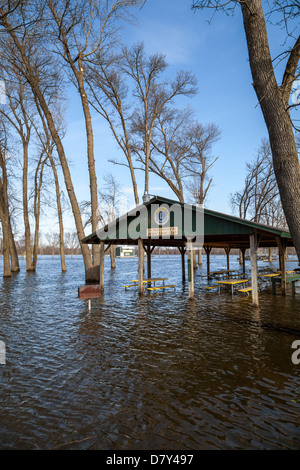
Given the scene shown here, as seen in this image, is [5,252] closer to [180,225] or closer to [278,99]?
[180,225]

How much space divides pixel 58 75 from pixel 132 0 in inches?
225

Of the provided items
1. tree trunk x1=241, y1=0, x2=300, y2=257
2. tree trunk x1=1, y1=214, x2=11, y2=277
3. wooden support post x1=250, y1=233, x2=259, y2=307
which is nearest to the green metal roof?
wooden support post x1=250, y1=233, x2=259, y2=307

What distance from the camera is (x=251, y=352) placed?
6.02 m

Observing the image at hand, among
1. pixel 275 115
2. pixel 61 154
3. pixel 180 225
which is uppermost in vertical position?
pixel 61 154

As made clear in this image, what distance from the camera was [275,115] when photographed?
17.0 ft

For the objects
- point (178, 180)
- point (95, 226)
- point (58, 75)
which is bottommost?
point (95, 226)

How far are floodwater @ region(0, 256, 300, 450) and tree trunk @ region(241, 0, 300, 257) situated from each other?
250 cm

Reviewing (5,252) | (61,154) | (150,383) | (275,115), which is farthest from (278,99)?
(5,252)

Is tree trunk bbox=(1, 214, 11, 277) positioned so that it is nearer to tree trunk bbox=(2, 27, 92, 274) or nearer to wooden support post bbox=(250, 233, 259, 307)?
tree trunk bbox=(2, 27, 92, 274)

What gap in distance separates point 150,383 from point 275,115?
16.8ft

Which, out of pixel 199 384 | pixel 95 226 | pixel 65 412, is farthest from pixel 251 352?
pixel 95 226

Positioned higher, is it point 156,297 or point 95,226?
point 95,226

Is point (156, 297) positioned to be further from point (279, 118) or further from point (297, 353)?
point (279, 118)

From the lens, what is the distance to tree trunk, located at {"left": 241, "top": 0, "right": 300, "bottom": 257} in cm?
502
